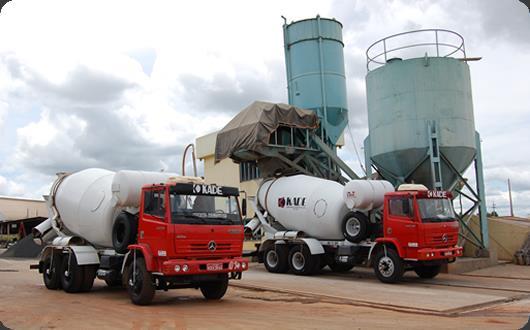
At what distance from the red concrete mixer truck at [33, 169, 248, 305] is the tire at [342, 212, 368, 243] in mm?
5630

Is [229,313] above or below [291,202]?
below

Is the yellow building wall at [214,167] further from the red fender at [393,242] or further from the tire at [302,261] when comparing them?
the red fender at [393,242]

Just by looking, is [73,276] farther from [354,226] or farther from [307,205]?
[354,226]

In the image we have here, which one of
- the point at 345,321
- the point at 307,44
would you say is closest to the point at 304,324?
the point at 345,321

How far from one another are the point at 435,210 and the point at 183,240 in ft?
26.2

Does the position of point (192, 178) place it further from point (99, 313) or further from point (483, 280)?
point (483, 280)

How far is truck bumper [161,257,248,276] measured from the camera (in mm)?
10430

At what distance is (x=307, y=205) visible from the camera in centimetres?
1780

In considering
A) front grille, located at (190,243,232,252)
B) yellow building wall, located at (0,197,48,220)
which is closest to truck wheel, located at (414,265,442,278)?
front grille, located at (190,243,232,252)

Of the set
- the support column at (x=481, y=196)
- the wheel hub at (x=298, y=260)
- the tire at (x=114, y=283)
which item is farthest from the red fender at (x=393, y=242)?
the tire at (x=114, y=283)

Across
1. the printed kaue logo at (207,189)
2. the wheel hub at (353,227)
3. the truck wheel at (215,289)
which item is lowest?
the truck wheel at (215,289)

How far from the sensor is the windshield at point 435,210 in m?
14.9

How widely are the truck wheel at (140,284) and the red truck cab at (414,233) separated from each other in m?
7.21

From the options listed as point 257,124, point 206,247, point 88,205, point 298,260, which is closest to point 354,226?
point 298,260
